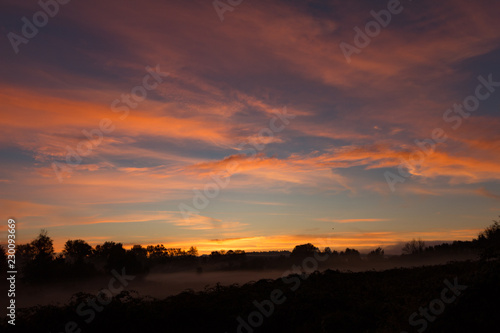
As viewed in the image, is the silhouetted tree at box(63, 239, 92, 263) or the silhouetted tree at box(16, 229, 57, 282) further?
the silhouetted tree at box(63, 239, 92, 263)

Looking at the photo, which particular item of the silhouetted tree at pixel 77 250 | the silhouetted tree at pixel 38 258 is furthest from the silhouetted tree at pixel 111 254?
the silhouetted tree at pixel 38 258

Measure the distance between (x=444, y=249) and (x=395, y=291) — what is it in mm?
76782

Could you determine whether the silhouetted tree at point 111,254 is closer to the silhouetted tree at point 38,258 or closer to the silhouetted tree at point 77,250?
the silhouetted tree at point 77,250

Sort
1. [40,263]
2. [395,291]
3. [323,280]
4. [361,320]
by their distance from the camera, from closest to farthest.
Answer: [361,320]
[395,291]
[323,280]
[40,263]

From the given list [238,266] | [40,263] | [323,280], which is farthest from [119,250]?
[323,280]

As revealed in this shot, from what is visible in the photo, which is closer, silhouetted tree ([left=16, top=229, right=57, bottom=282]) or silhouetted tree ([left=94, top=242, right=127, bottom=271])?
silhouetted tree ([left=16, top=229, right=57, bottom=282])

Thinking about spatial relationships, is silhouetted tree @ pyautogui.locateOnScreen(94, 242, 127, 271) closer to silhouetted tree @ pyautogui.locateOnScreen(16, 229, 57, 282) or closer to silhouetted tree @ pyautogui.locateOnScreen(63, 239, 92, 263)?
silhouetted tree @ pyautogui.locateOnScreen(63, 239, 92, 263)

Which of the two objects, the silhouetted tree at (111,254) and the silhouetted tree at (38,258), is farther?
the silhouetted tree at (111,254)

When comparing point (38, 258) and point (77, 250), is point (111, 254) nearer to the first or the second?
point (77, 250)

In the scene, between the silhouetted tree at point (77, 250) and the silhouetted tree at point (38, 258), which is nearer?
the silhouetted tree at point (38, 258)

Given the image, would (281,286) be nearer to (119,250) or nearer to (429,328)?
(429,328)

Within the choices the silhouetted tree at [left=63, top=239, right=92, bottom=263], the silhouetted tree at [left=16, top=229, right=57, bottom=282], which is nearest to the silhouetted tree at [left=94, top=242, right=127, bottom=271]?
the silhouetted tree at [left=63, top=239, right=92, bottom=263]

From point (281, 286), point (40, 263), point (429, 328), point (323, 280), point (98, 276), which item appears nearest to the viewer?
point (429, 328)

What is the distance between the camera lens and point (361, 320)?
1247cm
